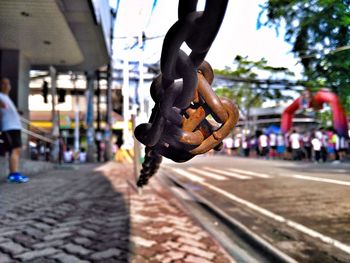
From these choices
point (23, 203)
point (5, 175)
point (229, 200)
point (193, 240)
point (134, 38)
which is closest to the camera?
point (134, 38)

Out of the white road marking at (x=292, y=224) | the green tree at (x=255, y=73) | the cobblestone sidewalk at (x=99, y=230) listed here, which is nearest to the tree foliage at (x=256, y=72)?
the green tree at (x=255, y=73)

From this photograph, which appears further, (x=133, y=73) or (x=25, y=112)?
(x=25, y=112)

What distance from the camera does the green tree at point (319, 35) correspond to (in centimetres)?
138

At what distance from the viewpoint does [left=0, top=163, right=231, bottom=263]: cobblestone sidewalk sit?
299 centimetres

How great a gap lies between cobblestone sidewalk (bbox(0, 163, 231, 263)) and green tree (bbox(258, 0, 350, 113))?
1858mm

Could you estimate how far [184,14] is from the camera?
74 centimetres

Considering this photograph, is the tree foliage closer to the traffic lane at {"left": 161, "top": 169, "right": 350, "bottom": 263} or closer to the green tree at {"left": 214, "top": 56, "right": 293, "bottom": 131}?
the green tree at {"left": 214, "top": 56, "right": 293, "bottom": 131}

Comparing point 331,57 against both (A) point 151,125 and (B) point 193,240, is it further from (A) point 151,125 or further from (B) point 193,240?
(B) point 193,240

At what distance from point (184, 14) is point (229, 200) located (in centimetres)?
533

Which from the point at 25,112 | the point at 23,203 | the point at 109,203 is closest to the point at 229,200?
the point at 109,203

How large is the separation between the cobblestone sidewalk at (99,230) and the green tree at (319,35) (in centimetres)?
186

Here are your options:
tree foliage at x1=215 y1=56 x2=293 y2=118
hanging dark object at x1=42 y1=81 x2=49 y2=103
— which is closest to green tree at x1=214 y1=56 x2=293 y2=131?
tree foliage at x1=215 y1=56 x2=293 y2=118

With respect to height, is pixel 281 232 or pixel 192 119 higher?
pixel 192 119

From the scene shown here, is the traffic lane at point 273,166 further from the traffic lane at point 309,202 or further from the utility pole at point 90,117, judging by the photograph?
the utility pole at point 90,117
